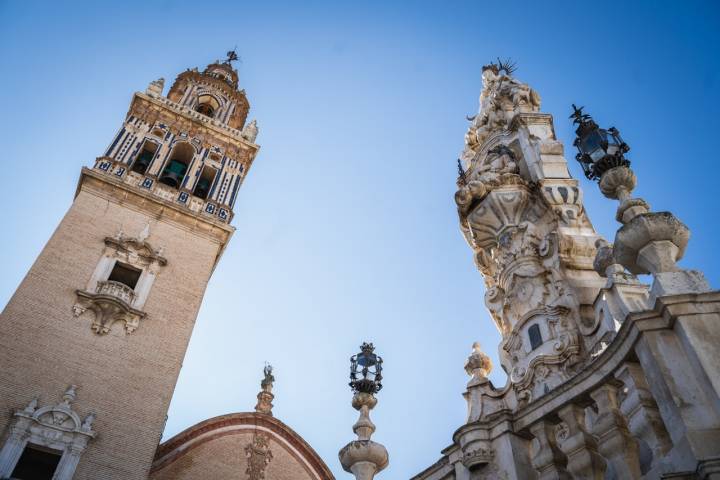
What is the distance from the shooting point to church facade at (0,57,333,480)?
16.4 metres

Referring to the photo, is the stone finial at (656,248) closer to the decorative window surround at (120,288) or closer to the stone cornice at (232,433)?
the decorative window surround at (120,288)

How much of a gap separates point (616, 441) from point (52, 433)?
15.7 metres

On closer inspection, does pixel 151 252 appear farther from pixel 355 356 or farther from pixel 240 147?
pixel 355 356

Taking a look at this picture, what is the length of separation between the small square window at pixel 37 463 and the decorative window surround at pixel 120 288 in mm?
4205

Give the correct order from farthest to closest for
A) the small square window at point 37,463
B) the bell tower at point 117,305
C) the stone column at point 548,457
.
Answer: the bell tower at point 117,305 → the small square window at point 37,463 → the stone column at point 548,457

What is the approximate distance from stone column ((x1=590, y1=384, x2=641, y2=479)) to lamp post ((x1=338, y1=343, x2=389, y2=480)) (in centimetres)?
396

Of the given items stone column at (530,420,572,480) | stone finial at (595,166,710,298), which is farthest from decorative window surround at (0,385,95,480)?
stone finial at (595,166,710,298)

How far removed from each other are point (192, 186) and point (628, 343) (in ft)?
84.3

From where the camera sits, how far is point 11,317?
1797 cm

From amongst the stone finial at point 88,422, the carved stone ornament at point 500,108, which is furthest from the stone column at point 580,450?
the stone finial at point 88,422

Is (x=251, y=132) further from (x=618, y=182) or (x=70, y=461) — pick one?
(x=618, y=182)

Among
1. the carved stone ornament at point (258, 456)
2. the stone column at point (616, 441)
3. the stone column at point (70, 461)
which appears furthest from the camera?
the carved stone ornament at point (258, 456)

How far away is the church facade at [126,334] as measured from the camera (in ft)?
53.8

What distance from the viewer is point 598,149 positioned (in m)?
7.27
